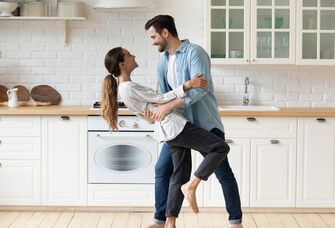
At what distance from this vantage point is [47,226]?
5.24m

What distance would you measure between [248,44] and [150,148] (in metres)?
1.18

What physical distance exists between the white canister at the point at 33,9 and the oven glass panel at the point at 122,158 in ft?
4.26

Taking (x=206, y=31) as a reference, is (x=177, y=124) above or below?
below

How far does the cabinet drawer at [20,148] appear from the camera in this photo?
5.66 meters

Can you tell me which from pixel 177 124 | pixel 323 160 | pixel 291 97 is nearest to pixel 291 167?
pixel 323 160

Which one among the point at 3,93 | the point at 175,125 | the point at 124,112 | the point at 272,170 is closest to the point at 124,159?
the point at 124,112

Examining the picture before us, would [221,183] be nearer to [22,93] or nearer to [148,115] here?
[148,115]

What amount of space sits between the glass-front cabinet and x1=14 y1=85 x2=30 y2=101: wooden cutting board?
2324 mm

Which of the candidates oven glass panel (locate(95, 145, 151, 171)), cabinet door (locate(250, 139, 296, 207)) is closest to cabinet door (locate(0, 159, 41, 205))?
oven glass panel (locate(95, 145, 151, 171))

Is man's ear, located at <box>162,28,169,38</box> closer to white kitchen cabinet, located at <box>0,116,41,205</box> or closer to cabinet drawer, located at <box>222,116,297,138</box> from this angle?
cabinet drawer, located at <box>222,116,297,138</box>

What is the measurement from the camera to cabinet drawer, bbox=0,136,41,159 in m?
5.66

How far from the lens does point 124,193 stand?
5668 millimetres

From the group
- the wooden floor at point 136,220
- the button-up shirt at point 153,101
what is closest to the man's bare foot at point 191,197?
the button-up shirt at point 153,101

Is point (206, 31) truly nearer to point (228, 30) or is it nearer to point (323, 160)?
point (228, 30)
